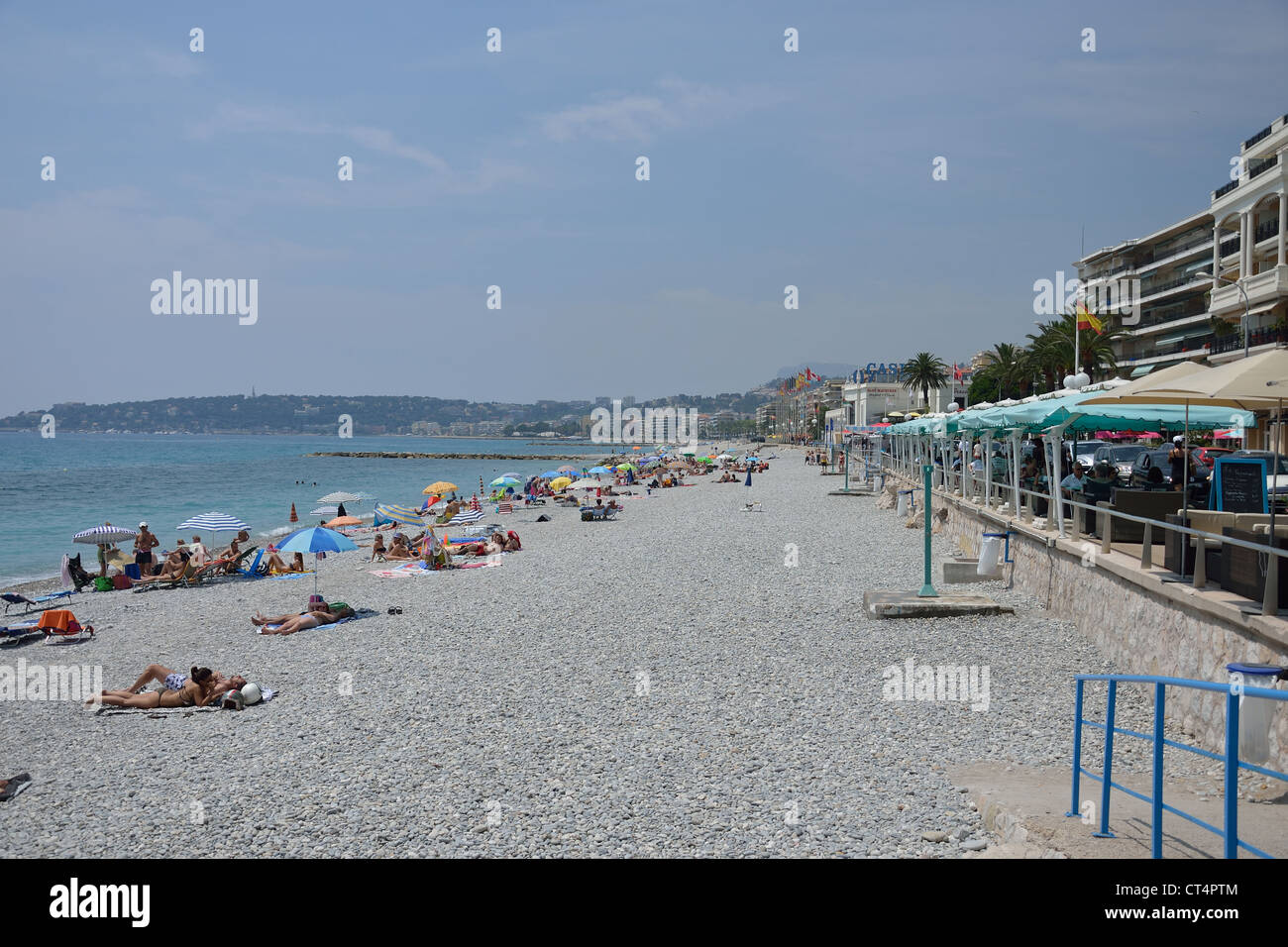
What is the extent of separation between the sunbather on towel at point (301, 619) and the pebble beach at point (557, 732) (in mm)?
305

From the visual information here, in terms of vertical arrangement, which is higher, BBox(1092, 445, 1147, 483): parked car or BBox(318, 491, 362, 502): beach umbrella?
BBox(1092, 445, 1147, 483): parked car

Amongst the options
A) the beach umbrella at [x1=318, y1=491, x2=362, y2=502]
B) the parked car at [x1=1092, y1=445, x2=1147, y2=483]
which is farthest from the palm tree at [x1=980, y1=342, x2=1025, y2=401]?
the beach umbrella at [x1=318, y1=491, x2=362, y2=502]

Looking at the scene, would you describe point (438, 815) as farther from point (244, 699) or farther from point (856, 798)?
point (244, 699)

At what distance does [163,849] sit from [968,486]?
17326 mm

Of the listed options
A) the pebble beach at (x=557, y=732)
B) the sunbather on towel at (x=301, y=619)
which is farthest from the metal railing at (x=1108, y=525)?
the sunbather on towel at (x=301, y=619)

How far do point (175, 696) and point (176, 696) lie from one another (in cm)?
1

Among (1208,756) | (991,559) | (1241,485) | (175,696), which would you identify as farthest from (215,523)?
(1208,756)

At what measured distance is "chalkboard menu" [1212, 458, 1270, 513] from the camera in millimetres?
8375

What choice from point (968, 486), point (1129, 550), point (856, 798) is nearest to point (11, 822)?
point (856, 798)

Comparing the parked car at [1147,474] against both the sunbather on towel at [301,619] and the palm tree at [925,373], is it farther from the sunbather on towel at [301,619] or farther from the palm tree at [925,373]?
the palm tree at [925,373]

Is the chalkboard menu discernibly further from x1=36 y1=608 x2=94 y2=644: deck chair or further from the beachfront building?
x1=36 y1=608 x2=94 y2=644: deck chair

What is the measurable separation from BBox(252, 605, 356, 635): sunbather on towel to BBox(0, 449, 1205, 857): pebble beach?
0.31m

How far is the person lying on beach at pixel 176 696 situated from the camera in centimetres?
919

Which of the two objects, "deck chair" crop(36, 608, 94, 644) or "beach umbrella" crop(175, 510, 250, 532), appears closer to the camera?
"deck chair" crop(36, 608, 94, 644)
